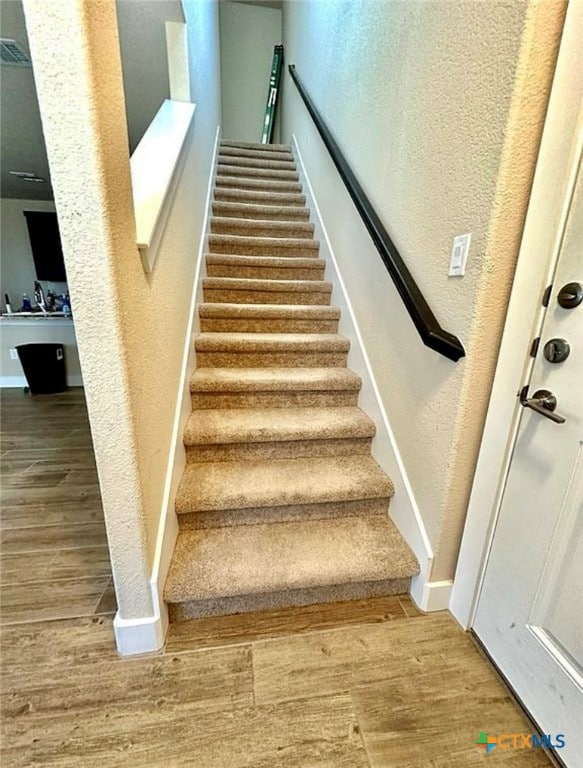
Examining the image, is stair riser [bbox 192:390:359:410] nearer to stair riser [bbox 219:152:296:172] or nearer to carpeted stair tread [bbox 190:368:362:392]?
carpeted stair tread [bbox 190:368:362:392]

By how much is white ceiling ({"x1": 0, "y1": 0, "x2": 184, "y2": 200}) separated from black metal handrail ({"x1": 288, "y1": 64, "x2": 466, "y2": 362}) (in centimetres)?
137

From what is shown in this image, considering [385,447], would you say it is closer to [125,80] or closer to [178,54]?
[178,54]

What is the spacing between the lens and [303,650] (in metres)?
1.08

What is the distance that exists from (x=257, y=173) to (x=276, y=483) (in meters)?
3.10

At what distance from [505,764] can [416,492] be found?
69 cm

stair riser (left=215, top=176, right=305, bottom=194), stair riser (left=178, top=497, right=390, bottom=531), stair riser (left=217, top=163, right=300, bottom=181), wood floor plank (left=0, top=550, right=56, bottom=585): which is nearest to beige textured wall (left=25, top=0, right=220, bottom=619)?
stair riser (left=178, top=497, right=390, bottom=531)

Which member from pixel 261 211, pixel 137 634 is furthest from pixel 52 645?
pixel 261 211

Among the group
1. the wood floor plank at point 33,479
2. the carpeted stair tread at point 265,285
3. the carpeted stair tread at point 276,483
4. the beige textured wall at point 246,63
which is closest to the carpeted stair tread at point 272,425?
the carpeted stair tread at point 276,483

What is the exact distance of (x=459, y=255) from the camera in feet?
3.38

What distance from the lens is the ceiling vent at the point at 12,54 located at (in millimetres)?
1878

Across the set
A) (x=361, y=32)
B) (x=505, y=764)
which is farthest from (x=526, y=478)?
(x=361, y=32)

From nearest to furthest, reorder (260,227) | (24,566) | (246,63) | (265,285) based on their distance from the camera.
A: (24,566)
(265,285)
(260,227)
(246,63)

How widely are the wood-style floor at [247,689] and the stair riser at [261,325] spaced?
1.35 metres

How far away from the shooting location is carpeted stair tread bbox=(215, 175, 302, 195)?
3116mm
